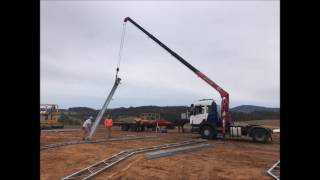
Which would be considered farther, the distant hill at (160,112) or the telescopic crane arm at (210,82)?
the distant hill at (160,112)

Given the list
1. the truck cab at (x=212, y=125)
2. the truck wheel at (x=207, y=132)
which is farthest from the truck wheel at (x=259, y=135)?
the truck wheel at (x=207, y=132)

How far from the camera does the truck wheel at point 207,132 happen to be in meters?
26.7

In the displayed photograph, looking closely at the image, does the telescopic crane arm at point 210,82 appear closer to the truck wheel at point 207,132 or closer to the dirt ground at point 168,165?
the truck wheel at point 207,132

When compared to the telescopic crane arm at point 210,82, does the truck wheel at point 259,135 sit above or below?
below

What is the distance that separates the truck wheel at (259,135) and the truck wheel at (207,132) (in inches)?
125

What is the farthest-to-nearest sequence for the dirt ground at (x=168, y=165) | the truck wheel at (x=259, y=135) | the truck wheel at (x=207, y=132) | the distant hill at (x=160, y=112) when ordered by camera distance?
the distant hill at (x=160, y=112) < the truck wheel at (x=207, y=132) < the truck wheel at (x=259, y=135) < the dirt ground at (x=168, y=165)

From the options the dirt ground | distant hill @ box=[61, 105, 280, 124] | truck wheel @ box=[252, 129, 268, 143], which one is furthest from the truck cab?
distant hill @ box=[61, 105, 280, 124]

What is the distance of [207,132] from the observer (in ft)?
88.4

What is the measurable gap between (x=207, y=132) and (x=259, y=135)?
3.94m

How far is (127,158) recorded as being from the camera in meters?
15.8
